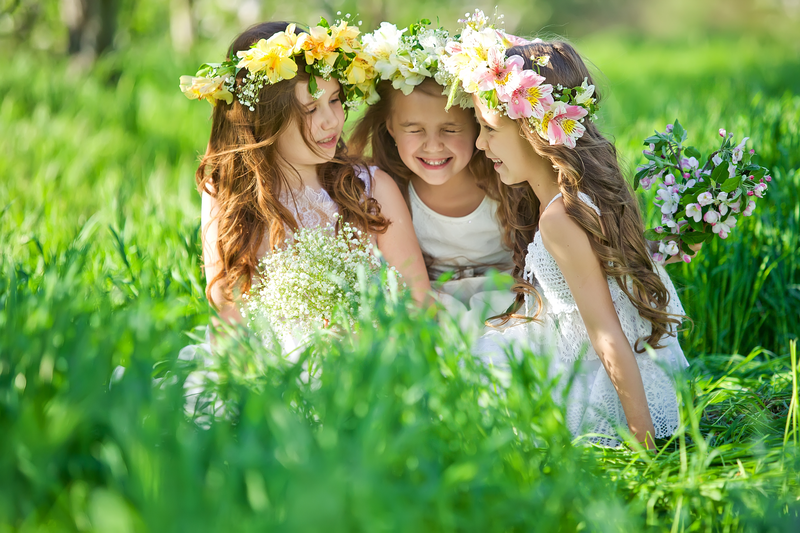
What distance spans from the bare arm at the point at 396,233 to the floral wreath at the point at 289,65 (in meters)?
0.40

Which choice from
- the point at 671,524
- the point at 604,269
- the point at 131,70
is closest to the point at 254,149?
the point at 604,269

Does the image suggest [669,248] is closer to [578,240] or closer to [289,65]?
[578,240]

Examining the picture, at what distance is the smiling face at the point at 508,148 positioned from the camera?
235 cm

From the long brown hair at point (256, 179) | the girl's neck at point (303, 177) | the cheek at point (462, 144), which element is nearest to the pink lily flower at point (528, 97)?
the cheek at point (462, 144)

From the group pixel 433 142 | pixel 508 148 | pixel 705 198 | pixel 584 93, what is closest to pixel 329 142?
pixel 433 142

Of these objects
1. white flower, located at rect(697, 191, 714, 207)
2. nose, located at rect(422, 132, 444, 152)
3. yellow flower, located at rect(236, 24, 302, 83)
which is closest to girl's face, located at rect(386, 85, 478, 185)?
nose, located at rect(422, 132, 444, 152)

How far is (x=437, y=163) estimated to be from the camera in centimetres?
277

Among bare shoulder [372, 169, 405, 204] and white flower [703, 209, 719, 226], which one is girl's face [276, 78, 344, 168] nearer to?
bare shoulder [372, 169, 405, 204]

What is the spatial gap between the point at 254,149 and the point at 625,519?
194cm

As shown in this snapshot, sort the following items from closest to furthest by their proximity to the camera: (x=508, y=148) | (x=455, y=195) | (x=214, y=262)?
(x=508, y=148), (x=214, y=262), (x=455, y=195)

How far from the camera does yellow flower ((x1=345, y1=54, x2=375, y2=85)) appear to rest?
8.50ft

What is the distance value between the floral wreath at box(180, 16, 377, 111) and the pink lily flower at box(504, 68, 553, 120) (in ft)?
2.23

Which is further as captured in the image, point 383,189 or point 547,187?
point 383,189

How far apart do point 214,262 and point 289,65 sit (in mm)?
809
